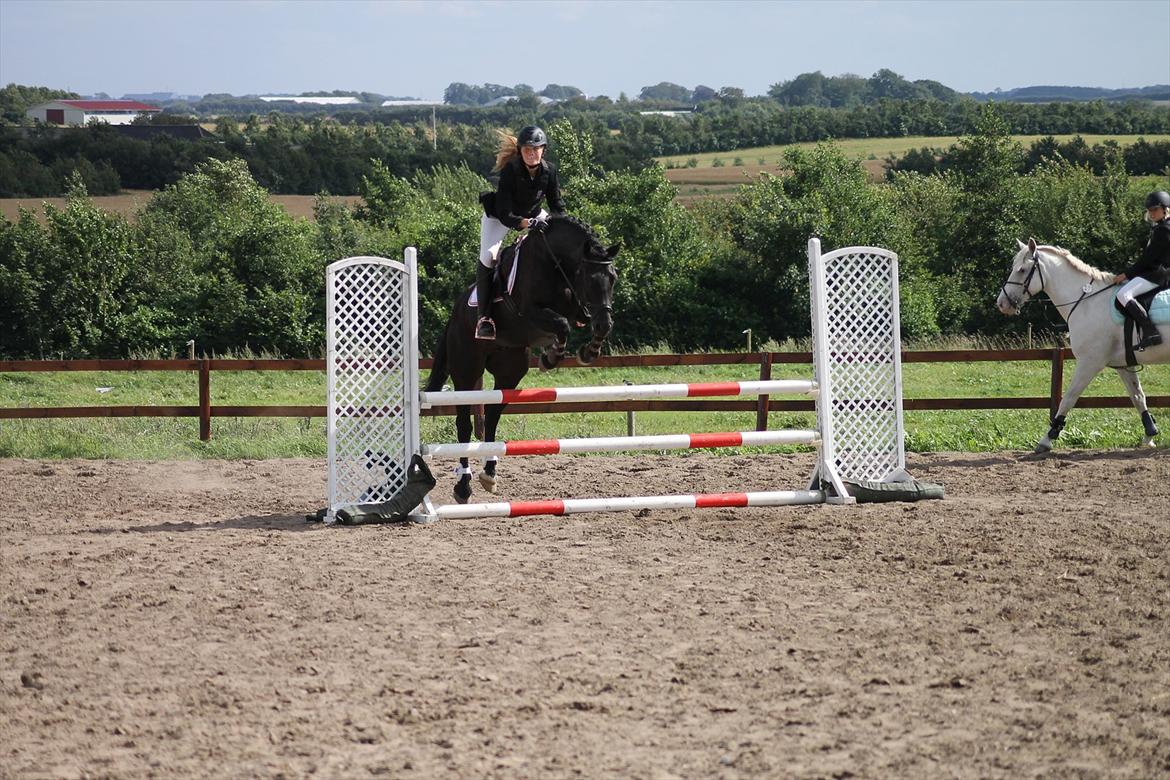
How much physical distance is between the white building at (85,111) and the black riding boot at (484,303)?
82.9 metres

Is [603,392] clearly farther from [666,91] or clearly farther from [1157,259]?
[666,91]

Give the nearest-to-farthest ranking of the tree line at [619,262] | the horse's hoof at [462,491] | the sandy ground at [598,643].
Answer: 1. the sandy ground at [598,643]
2. the horse's hoof at [462,491]
3. the tree line at [619,262]

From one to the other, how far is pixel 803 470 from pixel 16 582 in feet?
21.3

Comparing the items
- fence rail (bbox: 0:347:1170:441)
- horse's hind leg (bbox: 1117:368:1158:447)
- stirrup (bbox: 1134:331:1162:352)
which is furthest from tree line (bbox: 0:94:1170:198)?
stirrup (bbox: 1134:331:1162:352)

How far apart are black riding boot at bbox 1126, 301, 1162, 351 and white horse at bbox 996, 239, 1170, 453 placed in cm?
11

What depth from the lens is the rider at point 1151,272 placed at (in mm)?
10828

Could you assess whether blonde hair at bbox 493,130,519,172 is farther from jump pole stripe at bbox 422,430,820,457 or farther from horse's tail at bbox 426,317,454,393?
jump pole stripe at bbox 422,430,820,457

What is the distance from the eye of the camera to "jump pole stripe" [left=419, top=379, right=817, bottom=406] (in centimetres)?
816

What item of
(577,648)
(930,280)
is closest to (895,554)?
(577,648)

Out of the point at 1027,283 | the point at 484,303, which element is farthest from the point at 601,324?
the point at 1027,283

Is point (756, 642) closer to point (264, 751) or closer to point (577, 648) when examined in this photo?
point (577, 648)

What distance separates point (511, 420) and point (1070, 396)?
6417mm

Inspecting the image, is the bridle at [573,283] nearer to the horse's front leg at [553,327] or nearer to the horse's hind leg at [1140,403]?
the horse's front leg at [553,327]

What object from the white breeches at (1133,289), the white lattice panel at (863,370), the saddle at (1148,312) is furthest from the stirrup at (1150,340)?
the white lattice panel at (863,370)
